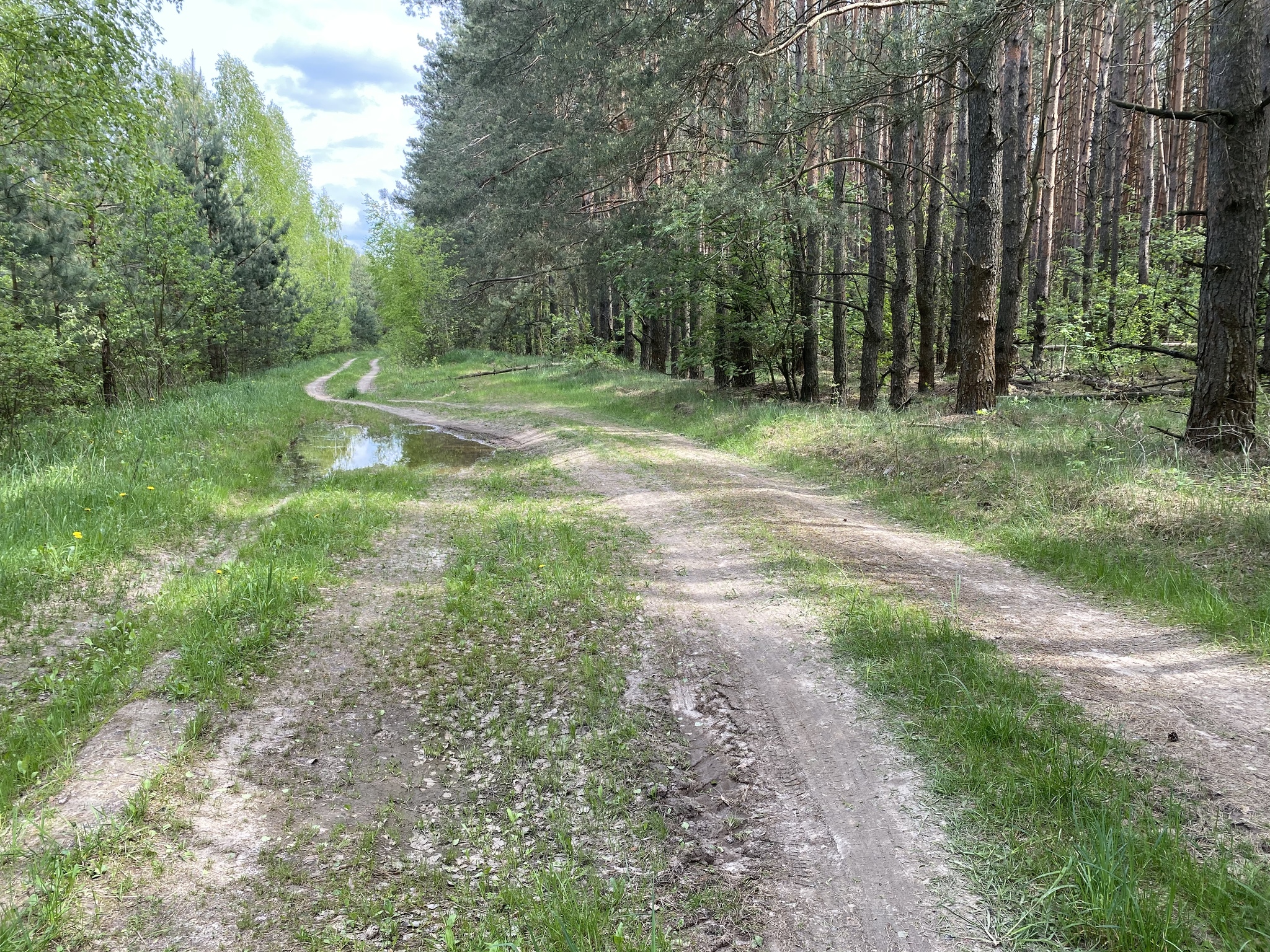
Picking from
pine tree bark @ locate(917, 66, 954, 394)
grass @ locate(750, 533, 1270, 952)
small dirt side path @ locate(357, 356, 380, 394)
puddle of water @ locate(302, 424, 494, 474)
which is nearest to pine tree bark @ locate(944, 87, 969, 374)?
pine tree bark @ locate(917, 66, 954, 394)

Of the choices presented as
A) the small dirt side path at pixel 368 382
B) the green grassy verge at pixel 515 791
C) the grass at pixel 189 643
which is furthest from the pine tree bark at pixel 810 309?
the small dirt side path at pixel 368 382

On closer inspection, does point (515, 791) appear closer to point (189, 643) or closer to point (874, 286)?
point (189, 643)

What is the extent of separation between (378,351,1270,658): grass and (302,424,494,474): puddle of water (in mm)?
4623

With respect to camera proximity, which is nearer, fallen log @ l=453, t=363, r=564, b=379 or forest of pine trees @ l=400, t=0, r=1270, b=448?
forest of pine trees @ l=400, t=0, r=1270, b=448

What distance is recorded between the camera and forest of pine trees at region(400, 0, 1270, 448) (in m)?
6.54

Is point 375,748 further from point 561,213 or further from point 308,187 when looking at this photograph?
point 308,187

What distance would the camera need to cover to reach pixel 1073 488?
6.36 meters

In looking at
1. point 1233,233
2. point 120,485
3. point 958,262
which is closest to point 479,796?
point 120,485

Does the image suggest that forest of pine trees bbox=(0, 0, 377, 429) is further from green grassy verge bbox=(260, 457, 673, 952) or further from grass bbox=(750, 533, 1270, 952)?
grass bbox=(750, 533, 1270, 952)

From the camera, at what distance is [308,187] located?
42.1 metres

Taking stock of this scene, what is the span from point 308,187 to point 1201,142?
1730 inches

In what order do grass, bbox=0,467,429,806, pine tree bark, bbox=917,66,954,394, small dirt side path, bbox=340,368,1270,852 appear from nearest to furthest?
small dirt side path, bbox=340,368,1270,852
grass, bbox=0,467,429,806
pine tree bark, bbox=917,66,954,394

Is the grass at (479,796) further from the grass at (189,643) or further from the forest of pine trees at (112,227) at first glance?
the forest of pine trees at (112,227)

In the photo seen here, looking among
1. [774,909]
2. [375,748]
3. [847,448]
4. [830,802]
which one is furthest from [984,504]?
[375,748]
